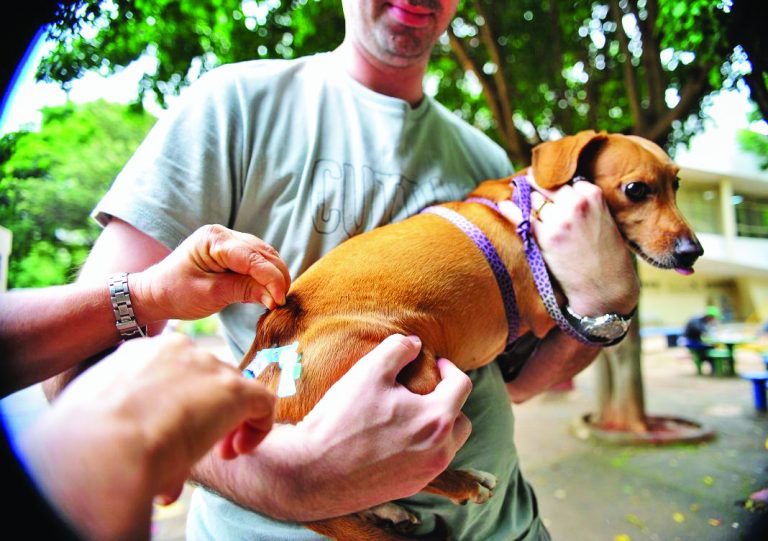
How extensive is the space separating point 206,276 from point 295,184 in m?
0.46

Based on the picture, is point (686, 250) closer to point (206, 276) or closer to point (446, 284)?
point (446, 284)

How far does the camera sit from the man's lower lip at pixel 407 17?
141 cm

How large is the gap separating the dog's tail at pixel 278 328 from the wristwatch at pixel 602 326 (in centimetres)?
89

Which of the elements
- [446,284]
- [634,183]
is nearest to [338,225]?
[446,284]

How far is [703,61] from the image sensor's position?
177cm

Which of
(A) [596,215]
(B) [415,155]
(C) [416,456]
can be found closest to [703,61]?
(A) [596,215]

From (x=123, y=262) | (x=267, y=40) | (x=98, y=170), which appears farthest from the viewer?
(x=267, y=40)

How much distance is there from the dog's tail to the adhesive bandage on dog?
0.02 m

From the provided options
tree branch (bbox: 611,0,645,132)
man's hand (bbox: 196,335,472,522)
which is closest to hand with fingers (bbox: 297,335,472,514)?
man's hand (bbox: 196,335,472,522)

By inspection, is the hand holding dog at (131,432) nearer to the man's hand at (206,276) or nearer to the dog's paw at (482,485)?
the man's hand at (206,276)

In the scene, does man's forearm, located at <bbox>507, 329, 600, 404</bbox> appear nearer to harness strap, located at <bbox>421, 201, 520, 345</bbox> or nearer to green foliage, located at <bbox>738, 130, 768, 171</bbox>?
harness strap, located at <bbox>421, 201, 520, 345</bbox>

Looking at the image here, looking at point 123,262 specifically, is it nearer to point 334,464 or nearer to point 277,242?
point 277,242

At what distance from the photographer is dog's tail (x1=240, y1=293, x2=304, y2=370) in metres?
1.06

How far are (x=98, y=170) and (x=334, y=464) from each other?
125 inches
